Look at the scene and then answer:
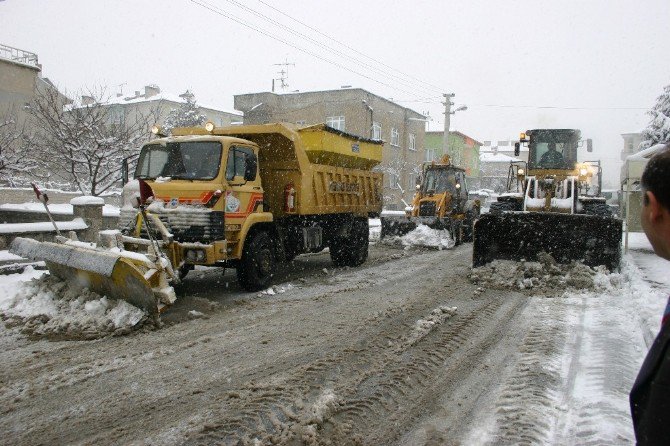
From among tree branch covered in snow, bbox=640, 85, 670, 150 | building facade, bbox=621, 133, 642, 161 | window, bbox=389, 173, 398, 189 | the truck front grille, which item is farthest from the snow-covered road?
building facade, bbox=621, 133, 642, 161

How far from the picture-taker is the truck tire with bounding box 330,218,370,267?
11.8m

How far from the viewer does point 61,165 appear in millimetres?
18094

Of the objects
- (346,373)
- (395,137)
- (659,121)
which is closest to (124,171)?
(346,373)

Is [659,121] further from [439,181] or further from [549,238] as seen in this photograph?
[549,238]

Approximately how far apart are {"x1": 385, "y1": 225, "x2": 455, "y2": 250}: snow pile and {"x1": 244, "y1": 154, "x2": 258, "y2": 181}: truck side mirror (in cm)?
768

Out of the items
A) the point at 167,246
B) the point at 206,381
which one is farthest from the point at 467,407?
the point at 167,246

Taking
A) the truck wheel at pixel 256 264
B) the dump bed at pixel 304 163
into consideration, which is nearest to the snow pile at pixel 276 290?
the truck wheel at pixel 256 264

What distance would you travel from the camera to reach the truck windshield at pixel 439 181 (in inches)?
681

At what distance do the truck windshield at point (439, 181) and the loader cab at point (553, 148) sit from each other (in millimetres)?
3717

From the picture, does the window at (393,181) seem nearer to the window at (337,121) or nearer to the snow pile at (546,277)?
the window at (337,121)

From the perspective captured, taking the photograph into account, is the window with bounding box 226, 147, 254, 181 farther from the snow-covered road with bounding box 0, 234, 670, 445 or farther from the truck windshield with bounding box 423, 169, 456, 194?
the truck windshield with bounding box 423, 169, 456, 194

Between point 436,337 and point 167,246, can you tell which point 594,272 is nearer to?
point 436,337

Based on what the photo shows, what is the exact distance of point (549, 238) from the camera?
10000 millimetres

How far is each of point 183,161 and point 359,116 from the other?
2826 cm
